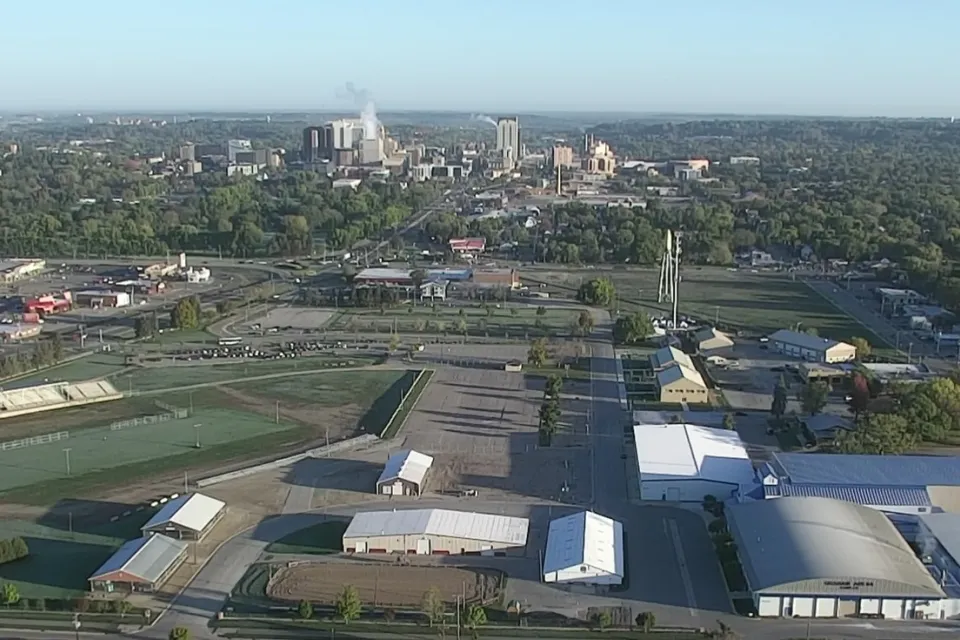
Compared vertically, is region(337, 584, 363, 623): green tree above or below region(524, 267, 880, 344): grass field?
above

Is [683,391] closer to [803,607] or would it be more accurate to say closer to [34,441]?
[803,607]

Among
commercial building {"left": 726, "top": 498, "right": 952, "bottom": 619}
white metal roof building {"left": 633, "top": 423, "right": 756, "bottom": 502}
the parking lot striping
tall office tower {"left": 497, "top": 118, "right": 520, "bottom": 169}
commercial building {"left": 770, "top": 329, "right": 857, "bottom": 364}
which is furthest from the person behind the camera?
tall office tower {"left": 497, "top": 118, "right": 520, "bottom": 169}

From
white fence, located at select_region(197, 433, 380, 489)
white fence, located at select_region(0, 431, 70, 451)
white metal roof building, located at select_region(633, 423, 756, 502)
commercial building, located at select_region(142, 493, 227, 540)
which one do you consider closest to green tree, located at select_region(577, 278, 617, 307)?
white metal roof building, located at select_region(633, 423, 756, 502)

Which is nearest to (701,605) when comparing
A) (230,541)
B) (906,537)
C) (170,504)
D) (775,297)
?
(906,537)

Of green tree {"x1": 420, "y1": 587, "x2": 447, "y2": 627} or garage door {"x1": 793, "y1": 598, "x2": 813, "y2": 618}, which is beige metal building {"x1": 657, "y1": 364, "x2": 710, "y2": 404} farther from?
green tree {"x1": 420, "y1": 587, "x2": 447, "y2": 627}

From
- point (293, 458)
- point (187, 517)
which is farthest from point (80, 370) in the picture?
point (187, 517)

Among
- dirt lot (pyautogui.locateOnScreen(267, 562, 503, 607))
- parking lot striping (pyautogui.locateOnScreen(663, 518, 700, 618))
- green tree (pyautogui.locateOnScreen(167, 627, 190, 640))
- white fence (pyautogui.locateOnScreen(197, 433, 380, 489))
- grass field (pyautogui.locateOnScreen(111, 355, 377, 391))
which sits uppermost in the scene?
green tree (pyautogui.locateOnScreen(167, 627, 190, 640))

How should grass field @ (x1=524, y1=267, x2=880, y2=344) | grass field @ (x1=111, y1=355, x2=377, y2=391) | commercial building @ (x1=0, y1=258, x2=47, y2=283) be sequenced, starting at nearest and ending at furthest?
grass field @ (x1=111, y1=355, x2=377, y2=391)
grass field @ (x1=524, y1=267, x2=880, y2=344)
commercial building @ (x1=0, y1=258, x2=47, y2=283)
